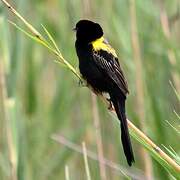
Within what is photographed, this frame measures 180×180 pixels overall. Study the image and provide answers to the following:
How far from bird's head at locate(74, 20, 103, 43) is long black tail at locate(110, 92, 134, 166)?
0.25 meters

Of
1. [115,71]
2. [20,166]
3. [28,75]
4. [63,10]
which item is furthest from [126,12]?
[20,166]

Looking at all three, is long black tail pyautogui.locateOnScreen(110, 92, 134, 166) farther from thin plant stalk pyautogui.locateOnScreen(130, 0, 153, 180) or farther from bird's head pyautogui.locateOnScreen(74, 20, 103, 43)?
A: thin plant stalk pyautogui.locateOnScreen(130, 0, 153, 180)

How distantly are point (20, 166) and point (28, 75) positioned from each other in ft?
2.14

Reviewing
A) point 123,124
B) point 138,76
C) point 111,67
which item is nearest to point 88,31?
point 111,67

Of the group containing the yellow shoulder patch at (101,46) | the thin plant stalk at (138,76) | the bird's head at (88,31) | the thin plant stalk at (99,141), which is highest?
the bird's head at (88,31)

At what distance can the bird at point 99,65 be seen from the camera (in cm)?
188

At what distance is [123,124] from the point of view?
1.65m

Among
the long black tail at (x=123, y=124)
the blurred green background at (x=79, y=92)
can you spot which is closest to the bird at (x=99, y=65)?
the long black tail at (x=123, y=124)

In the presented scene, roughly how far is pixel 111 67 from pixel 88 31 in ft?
0.67

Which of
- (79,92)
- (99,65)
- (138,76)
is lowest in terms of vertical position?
(79,92)

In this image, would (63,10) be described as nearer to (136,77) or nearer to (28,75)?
(28,75)

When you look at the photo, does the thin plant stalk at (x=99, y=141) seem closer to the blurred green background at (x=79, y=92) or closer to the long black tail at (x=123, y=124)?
A: the blurred green background at (x=79, y=92)

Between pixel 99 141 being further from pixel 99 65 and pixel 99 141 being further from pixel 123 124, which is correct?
pixel 123 124

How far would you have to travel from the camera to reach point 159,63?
2.50 meters
